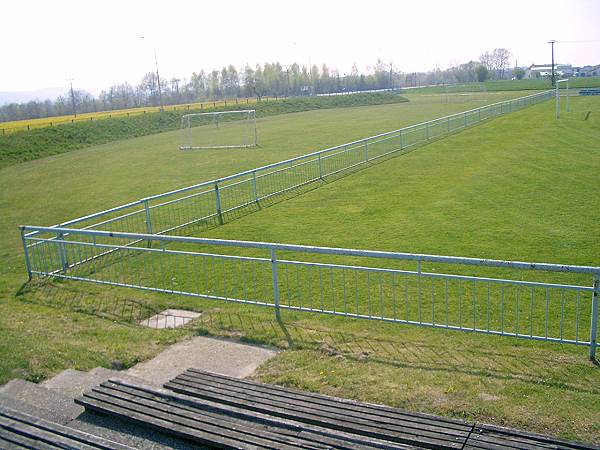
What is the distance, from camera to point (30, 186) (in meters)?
24.7

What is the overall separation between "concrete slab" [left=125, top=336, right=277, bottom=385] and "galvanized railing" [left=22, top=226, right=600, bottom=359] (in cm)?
105

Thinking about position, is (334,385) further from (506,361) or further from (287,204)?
(287,204)

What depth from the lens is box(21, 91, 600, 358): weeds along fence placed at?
7332 mm

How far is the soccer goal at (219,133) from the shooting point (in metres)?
35.2

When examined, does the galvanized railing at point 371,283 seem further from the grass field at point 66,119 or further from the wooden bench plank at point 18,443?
the grass field at point 66,119

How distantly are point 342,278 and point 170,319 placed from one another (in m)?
2.92

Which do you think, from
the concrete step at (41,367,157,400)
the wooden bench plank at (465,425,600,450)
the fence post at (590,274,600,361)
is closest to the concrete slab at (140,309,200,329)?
the concrete step at (41,367,157,400)

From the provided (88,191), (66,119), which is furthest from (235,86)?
(88,191)

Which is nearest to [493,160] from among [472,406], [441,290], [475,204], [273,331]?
[475,204]

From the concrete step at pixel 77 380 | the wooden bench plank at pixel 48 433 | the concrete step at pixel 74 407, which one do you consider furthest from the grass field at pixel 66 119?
the wooden bench plank at pixel 48 433

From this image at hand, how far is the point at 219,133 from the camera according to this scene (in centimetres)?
4388

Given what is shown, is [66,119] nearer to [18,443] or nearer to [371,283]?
[371,283]

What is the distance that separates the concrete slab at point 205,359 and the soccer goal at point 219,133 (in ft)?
85.3

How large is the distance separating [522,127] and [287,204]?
788 inches
